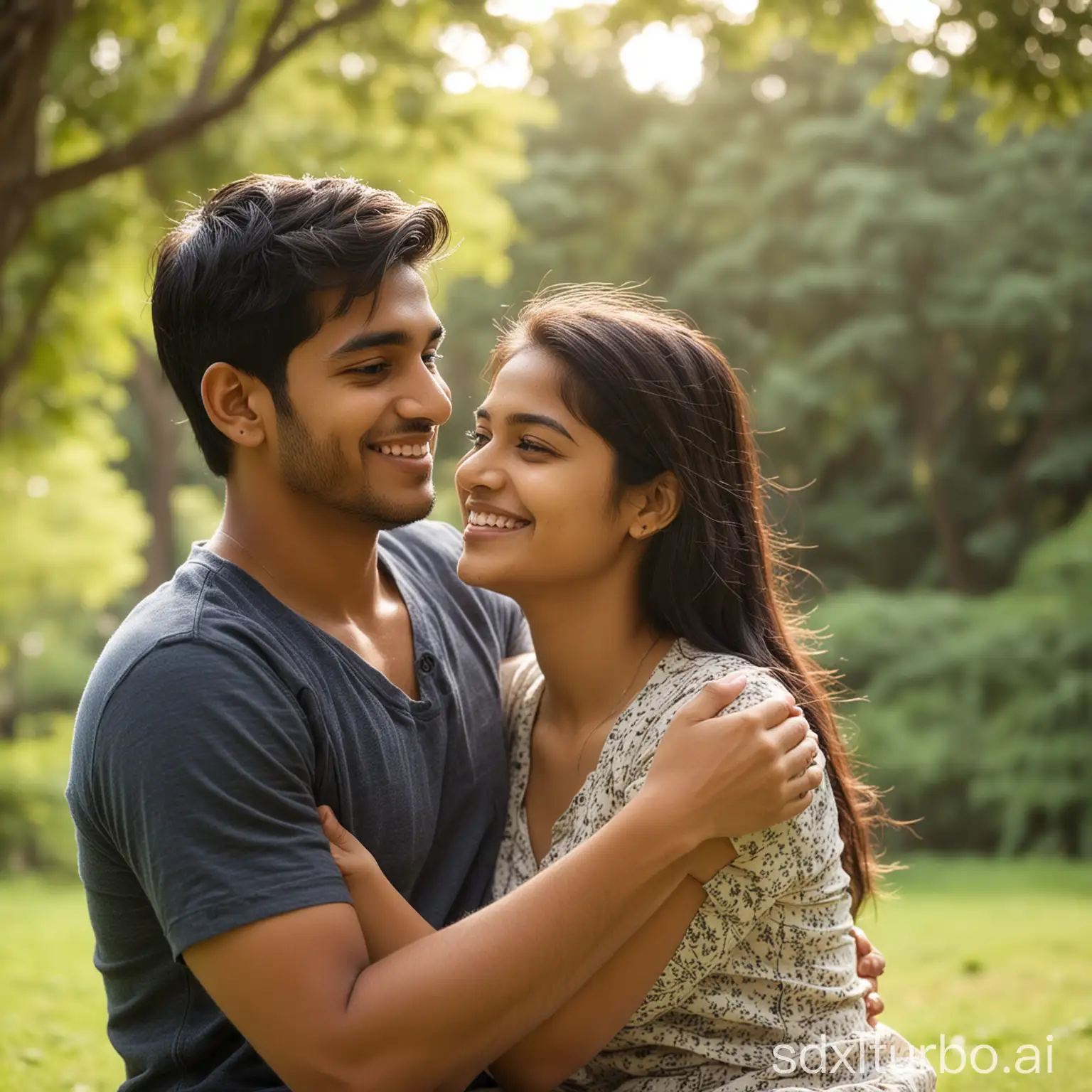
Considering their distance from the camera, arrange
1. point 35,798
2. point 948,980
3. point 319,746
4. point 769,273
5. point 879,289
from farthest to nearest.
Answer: point 769,273
point 879,289
point 35,798
point 948,980
point 319,746

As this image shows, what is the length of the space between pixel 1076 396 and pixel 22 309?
11.6m

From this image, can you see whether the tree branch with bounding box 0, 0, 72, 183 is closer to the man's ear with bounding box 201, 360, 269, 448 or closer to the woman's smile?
the man's ear with bounding box 201, 360, 269, 448

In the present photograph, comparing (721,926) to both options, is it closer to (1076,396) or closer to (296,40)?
(296,40)

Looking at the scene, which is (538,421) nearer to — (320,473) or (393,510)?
(393,510)

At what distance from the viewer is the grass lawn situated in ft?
14.4

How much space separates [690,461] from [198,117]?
4.15m

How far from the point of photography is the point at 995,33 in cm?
595

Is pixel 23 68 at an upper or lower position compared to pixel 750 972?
upper

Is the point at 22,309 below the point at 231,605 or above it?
above

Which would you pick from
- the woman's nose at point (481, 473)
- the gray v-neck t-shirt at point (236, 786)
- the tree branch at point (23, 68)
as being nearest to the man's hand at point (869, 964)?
the gray v-neck t-shirt at point (236, 786)

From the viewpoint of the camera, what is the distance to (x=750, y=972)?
2.80 m

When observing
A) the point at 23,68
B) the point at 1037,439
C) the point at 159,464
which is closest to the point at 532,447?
the point at 23,68

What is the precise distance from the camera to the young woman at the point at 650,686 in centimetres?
272

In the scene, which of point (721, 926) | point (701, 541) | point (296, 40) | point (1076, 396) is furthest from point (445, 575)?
point (1076, 396)
